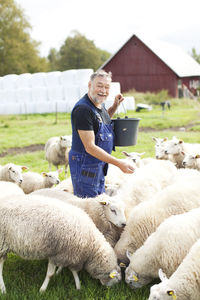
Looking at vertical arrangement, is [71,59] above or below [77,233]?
above

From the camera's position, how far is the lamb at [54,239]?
2.97m

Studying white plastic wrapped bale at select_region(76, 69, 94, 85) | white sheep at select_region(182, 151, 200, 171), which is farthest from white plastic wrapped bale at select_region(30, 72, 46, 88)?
white sheep at select_region(182, 151, 200, 171)

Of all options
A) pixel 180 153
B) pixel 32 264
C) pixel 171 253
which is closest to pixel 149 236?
pixel 171 253

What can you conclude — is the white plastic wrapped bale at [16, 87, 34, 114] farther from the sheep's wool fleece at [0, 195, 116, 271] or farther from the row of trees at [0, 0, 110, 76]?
the sheep's wool fleece at [0, 195, 116, 271]

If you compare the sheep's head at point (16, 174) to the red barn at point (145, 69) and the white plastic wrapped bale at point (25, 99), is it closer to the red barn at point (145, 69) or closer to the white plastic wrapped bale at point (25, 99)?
the white plastic wrapped bale at point (25, 99)

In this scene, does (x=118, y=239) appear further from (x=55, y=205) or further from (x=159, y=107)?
(x=159, y=107)

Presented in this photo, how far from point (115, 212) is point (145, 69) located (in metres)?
27.6

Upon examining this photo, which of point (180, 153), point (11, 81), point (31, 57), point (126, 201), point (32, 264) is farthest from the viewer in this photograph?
point (31, 57)

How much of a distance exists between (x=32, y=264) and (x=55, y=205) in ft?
2.67

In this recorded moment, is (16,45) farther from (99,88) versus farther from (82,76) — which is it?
(99,88)

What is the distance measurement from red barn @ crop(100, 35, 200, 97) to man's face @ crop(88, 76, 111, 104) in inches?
1039

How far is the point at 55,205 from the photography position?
3215 millimetres

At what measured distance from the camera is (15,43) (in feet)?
120

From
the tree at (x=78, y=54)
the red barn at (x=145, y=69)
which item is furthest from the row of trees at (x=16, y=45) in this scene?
the red barn at (x=145, y=69)
